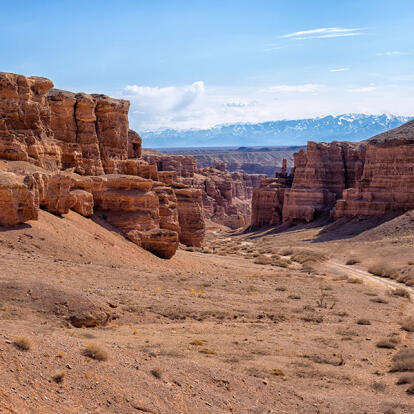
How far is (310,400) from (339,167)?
61.6 meters

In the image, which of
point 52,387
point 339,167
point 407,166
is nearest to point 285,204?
point 339,167

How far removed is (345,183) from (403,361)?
58.7m

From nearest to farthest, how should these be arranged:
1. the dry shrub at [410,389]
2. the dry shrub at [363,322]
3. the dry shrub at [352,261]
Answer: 1. the dry shrub at [410,389]
2. the dry shrub at [363,322]
3. the dry shrub at [352,261]

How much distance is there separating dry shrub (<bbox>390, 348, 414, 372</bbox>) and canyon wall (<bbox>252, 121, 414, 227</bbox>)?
142ft

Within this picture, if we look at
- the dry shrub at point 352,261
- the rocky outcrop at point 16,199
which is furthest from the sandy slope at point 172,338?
the dry shrub at point 352,261

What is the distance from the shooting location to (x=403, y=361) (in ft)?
46.8

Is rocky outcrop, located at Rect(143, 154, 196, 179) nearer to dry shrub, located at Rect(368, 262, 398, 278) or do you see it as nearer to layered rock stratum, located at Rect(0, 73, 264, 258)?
layered rock stratum, located at Rect(0, 73, 264, 258)

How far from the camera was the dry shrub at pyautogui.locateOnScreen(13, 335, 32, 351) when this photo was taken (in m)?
9.68

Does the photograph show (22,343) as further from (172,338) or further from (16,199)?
(16,199)

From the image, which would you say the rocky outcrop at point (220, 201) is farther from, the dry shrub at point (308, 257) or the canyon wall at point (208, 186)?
the dry shrub at point (308, 257)

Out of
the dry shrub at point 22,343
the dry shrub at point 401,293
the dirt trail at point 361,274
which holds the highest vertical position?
the dry shrub at point 22,343

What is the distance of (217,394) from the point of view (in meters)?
10.6

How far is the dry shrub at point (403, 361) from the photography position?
13.9 meters

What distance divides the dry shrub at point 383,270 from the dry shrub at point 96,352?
27.4 meters
